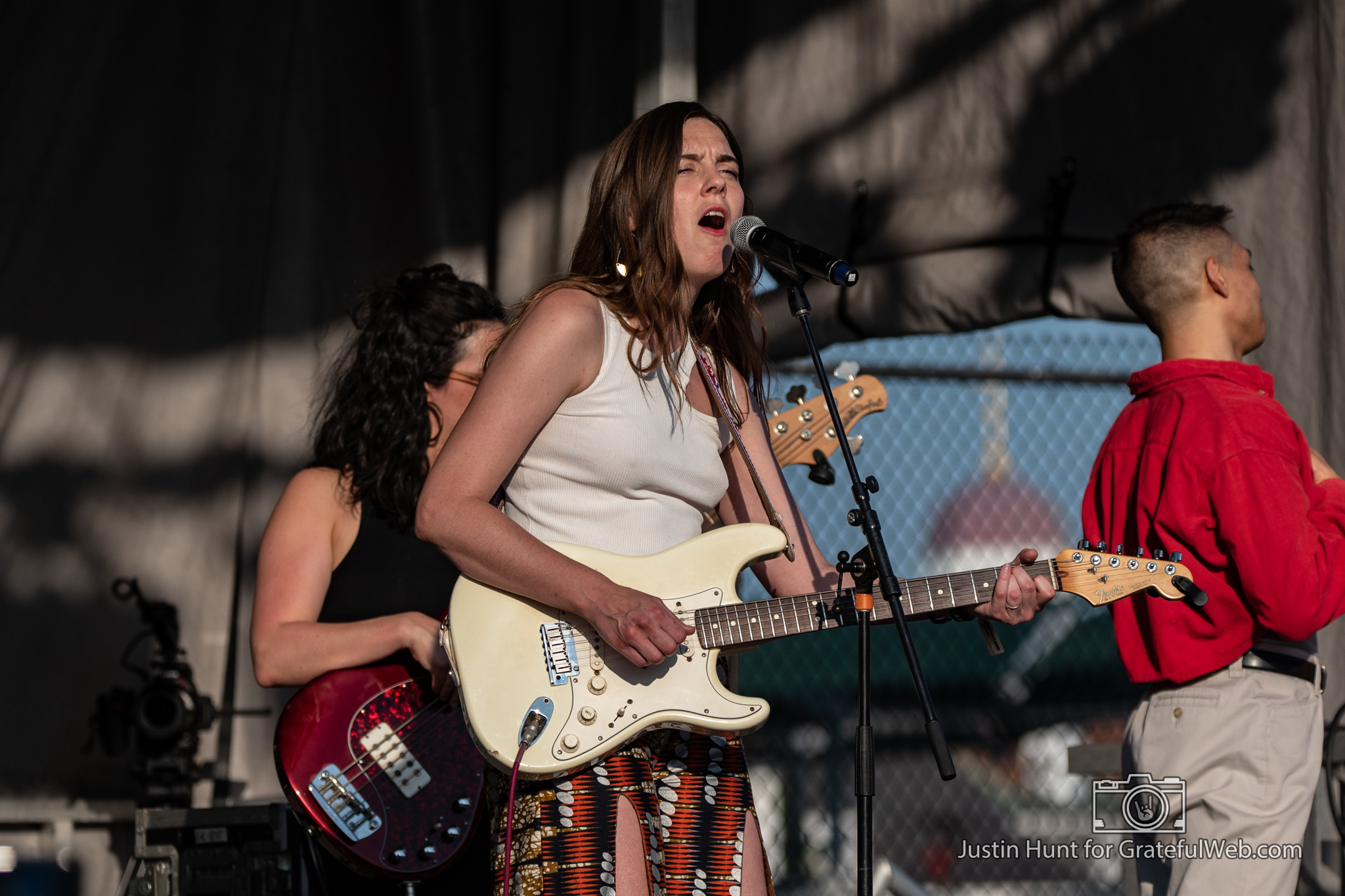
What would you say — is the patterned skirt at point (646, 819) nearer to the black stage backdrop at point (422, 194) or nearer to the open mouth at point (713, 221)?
the open mouth at point (713, 221)

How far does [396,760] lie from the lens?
2777 millimetres

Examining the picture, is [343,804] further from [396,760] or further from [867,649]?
[867,649]

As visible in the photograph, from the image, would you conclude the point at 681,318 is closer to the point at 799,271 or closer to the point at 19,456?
the point at 799,271

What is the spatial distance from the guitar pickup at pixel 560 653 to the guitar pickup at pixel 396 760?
901 mm

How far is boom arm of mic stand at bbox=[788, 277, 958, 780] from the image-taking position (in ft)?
6.40

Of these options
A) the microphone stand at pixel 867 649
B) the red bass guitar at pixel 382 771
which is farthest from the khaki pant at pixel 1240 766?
the red bass guitar at pixel 382 771

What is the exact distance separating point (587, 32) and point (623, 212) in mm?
2412

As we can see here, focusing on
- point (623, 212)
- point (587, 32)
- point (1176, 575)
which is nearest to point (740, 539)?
point (623, 212)

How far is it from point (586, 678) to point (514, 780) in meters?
0.21

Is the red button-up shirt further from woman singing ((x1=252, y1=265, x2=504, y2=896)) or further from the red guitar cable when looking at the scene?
woman singing ((x1=252, y1=265, x2=504, y2=896))

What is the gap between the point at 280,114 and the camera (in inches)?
175

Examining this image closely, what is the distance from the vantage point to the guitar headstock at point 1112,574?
2.29m

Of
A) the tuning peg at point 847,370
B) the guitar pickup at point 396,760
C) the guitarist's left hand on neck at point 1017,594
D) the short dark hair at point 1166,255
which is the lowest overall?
the guitar pickup at point 396,760

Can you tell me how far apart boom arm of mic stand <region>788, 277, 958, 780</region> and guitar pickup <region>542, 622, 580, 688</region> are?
1.75 feet
